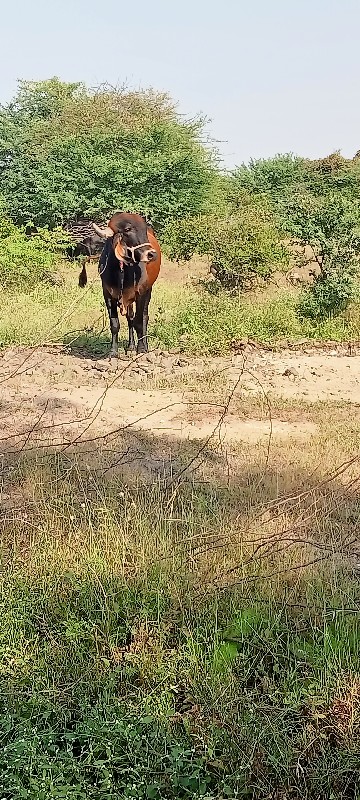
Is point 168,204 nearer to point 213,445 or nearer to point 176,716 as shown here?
point 213,445

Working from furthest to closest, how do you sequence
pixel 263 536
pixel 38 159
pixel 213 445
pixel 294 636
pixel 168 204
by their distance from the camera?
1. pixel 38 159
2. pixel 168 204
3. pixel 213 445
4. pixel 263 536
5. pixel 294 636

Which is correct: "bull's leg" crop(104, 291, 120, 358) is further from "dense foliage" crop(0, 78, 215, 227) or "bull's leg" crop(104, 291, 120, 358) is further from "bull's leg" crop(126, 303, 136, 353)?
"dense foliage" crop(0, 78, 215, 227)

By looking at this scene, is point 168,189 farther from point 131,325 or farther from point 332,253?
point 131,325

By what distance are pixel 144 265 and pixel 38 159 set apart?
15.2 m

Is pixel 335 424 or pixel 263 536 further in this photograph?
pixel 335 424

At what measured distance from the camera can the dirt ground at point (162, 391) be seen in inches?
265

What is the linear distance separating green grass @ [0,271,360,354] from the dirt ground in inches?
21.5

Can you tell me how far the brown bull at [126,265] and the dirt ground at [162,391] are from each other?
712 millimetres

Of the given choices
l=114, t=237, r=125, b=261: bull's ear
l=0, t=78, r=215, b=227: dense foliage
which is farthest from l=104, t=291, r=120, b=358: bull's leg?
l=0, t=78, r=215, b=227: dense foliage

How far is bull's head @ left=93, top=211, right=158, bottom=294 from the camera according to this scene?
9758 mm

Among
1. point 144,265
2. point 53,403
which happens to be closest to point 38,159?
point 144,265

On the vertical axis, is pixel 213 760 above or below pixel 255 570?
below

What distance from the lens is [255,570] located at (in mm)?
3684

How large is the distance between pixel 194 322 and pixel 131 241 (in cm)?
214
